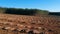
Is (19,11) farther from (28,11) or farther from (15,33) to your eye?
(15,33)

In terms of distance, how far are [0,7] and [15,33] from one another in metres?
35.6

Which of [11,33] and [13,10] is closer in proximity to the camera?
[11,33]

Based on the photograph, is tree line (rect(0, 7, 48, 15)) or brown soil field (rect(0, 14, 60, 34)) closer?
brown soil field (rect(0, 14, 60, 34))

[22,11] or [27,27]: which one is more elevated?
[27,27]

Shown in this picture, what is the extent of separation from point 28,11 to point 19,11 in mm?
3162

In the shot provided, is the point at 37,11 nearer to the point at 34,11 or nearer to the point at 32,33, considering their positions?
the point at 34,11

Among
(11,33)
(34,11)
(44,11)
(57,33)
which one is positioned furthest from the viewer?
(44,11)

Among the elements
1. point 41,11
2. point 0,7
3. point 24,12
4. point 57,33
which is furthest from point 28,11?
point 57,33

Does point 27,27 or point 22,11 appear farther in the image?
point 22,11

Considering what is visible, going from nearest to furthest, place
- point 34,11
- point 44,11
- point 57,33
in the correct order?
point 57,33 → point 34,11 → point 44,11

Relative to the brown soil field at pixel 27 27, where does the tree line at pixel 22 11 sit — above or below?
below

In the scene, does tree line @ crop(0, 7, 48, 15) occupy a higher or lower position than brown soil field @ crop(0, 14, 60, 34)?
lower

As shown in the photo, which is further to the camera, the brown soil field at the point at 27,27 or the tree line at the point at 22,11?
the tree line at the point at 22,11

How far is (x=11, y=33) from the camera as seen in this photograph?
5250mm
